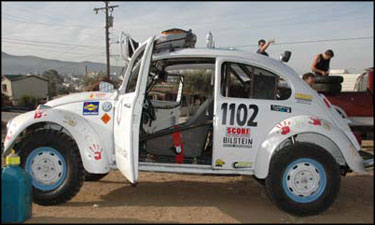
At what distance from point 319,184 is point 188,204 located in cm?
186

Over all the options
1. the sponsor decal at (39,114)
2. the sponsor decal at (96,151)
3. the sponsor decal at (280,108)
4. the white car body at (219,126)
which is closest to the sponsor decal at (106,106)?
the white car body at (219,126)

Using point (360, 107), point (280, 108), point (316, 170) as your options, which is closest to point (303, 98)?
point (280, 108)

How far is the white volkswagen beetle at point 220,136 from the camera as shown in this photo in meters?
4.55

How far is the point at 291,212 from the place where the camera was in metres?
4.56

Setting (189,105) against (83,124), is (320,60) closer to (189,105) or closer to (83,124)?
(189,105)

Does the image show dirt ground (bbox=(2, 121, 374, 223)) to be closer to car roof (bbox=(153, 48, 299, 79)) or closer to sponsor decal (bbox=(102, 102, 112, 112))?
sponsor decal (bbox=(102, 102, 112, 112))

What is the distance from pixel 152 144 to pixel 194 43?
1710 mm

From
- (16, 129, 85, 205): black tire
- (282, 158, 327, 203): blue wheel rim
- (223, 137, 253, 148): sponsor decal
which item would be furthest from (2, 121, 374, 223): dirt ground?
(223, 137, 253, 148): sponsor decal

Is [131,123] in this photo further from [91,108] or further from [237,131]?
[237,131]

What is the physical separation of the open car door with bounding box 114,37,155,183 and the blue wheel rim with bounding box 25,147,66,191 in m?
0.79

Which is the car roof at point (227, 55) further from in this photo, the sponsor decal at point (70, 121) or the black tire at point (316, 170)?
the sponsor decal at point (70, 121)

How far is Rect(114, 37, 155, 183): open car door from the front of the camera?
4355mm

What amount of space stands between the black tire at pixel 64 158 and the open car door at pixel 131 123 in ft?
1.96

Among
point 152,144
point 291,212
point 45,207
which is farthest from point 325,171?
point 45,207
